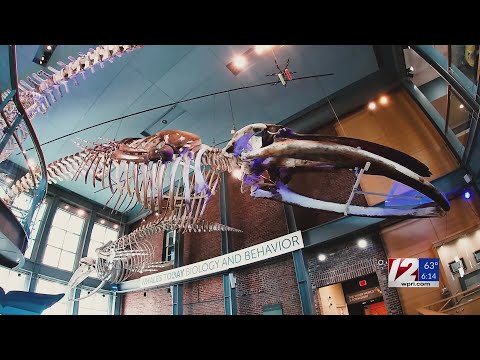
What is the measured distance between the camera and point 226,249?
409 inches

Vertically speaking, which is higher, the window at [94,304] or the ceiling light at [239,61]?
the ceiling light at [239,61]

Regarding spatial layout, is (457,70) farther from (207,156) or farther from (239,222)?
(239,222)

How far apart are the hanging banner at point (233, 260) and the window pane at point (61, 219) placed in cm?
479

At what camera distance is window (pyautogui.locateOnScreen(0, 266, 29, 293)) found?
11148 millimetres

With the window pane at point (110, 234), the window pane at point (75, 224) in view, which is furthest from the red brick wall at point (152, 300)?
the window pane at point (75, 224)

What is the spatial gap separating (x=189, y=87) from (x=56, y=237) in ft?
29.0

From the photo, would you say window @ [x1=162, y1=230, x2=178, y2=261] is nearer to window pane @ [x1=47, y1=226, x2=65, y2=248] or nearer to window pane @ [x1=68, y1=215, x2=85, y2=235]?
window pane @ [x1=68, y1=215, x2=85, y2=235]

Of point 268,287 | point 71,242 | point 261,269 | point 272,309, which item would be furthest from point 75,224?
point 272,309

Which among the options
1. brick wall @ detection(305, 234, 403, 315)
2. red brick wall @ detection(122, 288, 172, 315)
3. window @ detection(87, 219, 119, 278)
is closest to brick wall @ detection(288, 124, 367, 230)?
brick wall @ detection(305, 234, 403, 315)

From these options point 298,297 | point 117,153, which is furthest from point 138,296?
point 117,153

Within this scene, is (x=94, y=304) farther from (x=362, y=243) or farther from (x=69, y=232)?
(x=362, y=243)

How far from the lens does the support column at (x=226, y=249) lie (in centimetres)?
966

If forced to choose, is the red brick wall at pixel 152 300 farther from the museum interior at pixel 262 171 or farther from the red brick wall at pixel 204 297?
the red brick wall at pixel 204 297
